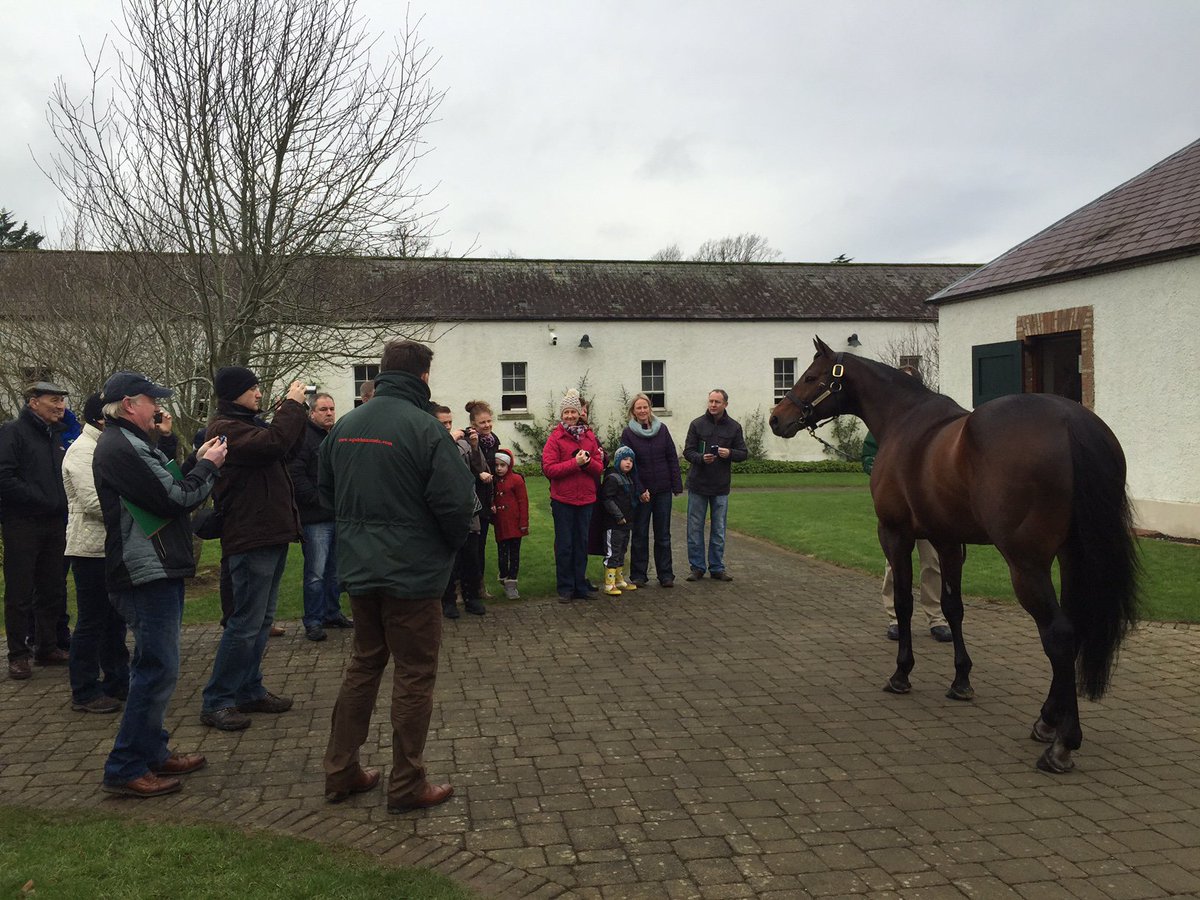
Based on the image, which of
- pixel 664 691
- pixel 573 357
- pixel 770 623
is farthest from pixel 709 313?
pixel 664 691

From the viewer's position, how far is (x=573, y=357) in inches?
1130

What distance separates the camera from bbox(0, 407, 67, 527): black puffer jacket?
660 centimetres

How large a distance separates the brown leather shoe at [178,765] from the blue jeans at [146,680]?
0.09 m

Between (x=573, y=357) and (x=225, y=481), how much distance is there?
2341cm

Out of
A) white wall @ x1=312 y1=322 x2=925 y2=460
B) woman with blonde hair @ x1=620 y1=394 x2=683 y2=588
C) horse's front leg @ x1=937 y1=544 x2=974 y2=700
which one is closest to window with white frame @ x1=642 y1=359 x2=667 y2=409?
white wall @ x1=312 y1=322 x2=925 y2=460

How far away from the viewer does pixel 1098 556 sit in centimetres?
474

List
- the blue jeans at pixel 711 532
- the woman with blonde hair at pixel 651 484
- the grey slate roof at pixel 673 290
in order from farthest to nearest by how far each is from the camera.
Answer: the grey slate roof at pixel 673 290 → the blue jeans at pixel 711 532 → the woman with blonde hair at pixel 651 484

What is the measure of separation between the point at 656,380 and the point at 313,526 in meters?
22.3

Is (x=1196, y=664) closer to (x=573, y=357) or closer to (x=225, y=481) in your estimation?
(x=225, y=481)

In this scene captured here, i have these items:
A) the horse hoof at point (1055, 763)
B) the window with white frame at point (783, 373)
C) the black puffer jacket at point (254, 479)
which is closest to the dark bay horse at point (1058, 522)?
the horse hoof at point (1055, 763)

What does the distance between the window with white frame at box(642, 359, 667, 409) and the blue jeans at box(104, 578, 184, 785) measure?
25.1 metres

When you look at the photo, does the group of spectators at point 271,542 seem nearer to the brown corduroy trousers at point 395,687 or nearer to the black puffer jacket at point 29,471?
the brown corduroy trousers at point 395,687

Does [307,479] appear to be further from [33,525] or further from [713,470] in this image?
[713,470]

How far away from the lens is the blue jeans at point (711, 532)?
33.5 feet
